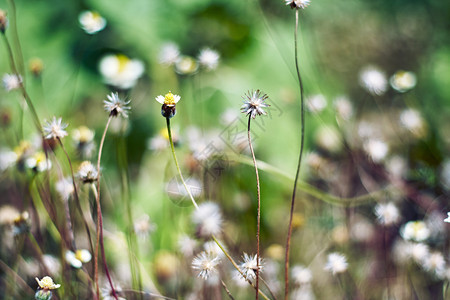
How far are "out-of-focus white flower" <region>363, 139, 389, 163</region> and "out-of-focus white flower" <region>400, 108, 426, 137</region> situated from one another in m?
0.11

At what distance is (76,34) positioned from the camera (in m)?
0.97

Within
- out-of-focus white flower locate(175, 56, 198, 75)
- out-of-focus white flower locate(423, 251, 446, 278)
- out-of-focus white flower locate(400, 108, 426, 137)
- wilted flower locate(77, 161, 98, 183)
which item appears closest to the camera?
wilted flower locate(77, 161, 98, 183)

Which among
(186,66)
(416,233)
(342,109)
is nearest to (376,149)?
(342,109)

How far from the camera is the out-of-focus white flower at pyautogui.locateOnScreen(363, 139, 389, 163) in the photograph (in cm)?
74

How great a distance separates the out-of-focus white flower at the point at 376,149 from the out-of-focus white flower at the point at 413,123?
0.35 feet

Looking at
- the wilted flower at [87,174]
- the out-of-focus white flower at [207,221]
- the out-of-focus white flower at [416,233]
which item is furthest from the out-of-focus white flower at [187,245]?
the out-of-focus white flower at [416,233]

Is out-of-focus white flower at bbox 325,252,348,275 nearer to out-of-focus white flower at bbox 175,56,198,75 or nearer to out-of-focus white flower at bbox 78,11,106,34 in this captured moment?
out-of-focus white flower at bbox 175,56,198,75

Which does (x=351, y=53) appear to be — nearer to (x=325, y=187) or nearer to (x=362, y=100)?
(x=362, y=100)

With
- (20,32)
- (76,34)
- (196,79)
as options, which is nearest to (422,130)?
(196,79)

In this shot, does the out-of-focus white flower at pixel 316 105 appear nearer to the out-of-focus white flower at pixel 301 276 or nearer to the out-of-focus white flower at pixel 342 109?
the out-of-focus white flower at pixel 342 109

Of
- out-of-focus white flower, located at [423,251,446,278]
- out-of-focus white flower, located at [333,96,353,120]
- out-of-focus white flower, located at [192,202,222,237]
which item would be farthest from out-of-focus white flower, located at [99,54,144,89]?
out-of-focus white flower, located at [423,251,446,278]

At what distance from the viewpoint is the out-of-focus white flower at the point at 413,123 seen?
2.72ft

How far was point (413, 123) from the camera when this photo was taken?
2.72 feet

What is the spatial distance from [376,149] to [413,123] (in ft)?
0.43
